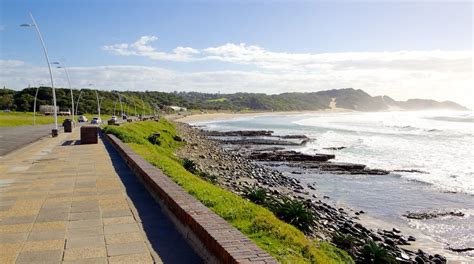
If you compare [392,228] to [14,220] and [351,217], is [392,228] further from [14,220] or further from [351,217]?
[14,220]

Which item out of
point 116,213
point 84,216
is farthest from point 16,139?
point 116,213

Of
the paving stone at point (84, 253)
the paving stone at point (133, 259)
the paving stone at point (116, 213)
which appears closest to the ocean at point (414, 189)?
the paving stone at point (116, 213)

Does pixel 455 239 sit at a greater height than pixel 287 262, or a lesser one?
lesser

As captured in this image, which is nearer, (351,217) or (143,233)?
(143,233)

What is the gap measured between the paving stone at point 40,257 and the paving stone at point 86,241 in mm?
243

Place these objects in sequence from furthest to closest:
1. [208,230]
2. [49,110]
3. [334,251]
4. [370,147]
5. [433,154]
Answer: [49,110], [370,147], [433,154], [334,251], [208,230]

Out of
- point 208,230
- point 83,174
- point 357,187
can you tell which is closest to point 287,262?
point 208,230

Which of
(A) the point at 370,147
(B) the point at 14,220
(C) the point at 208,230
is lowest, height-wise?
(A) the point at 370,147

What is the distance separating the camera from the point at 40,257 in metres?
4.74

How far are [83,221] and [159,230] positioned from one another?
127cm

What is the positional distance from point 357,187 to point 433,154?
56.3ft

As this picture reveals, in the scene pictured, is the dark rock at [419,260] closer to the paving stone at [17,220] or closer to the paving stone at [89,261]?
the paving stone at [89,261]

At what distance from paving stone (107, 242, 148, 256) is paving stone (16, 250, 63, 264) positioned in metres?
0.55

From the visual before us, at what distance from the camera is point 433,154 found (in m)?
34.5
